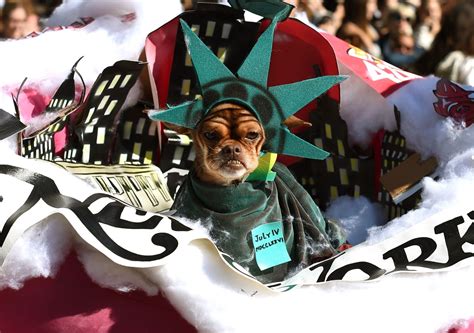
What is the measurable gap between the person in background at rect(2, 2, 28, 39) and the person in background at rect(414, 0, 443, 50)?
1.34 metres

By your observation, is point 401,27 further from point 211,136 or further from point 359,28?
point 211,136

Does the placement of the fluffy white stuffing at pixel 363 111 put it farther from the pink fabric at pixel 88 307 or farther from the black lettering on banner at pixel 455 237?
the pink fabric at pixel 88 307

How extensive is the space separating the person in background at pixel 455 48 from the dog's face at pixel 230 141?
126 cm

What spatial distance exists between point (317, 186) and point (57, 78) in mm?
612

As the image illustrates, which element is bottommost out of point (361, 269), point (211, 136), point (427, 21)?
point (427, 21)

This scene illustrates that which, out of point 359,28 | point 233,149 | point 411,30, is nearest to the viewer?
point 233,149

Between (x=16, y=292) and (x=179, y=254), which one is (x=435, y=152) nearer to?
(x=179, y=254)

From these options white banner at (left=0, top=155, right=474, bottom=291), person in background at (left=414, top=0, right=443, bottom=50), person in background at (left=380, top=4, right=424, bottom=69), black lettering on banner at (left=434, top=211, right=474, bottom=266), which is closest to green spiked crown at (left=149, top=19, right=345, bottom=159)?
white banner at (left=0, top=155, right=474, bottom=291)

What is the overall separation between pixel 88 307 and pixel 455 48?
1.73 m

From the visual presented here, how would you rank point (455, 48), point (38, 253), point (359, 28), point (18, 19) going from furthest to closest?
1. point (359, 28)
2. point (18, 19)
3. point (455, 48)
4. point (38, 253)

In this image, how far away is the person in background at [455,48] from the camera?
8.59ft

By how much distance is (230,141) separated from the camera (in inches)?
57.0

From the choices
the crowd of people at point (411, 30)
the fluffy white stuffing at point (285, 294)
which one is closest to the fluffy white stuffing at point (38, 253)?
the fluffy white stuffing at point (285, 294)

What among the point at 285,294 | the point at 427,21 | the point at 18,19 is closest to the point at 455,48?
the point at 427,21
